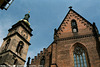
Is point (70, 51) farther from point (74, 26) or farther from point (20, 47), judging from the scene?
point (20, 47)

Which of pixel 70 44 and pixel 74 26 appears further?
pixel 74 26

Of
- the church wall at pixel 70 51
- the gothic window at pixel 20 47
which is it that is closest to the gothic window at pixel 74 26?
the church wall at pixel 70 51

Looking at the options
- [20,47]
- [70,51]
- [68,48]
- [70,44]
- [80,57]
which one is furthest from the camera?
[20,47]

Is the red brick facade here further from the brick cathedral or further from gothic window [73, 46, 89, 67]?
gothic window [73, 46, 89, 67]

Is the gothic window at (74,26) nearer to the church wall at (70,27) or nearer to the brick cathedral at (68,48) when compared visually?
the brick cathedral at (68,48)

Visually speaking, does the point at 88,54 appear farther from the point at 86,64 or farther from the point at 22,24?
the point at 22,24

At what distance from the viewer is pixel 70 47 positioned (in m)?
18.4

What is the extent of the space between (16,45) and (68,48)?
508 inches

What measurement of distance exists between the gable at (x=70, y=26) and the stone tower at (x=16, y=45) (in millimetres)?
10377

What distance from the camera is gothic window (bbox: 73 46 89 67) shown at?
643 inches

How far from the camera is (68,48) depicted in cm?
1831

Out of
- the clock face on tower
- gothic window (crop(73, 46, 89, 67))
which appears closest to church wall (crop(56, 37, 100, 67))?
gothic window (crop(73, 46, 89, 67))

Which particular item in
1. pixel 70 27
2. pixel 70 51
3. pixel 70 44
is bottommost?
pixel 70 51

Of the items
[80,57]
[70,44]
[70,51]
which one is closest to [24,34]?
[70,44]
